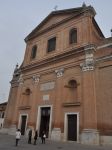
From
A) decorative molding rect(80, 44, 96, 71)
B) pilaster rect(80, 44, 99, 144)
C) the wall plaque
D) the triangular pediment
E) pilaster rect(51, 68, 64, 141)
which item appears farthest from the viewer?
the triangular pediment

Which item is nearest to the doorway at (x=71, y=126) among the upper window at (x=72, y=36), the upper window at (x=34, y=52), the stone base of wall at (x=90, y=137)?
the stone base of wall at (x=90, y=137)

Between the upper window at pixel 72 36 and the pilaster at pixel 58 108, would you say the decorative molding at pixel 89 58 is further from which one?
the upper window at pixel 72 36

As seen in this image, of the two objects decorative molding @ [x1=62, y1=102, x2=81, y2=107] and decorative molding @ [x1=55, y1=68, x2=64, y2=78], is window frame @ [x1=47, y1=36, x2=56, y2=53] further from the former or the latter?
decorative molding @ [x1=62, y1=102, x2=81, y2=107]

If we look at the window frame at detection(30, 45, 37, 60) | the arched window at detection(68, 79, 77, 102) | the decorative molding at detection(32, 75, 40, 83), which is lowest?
the arched window at detection(68, 79, 77, 102)

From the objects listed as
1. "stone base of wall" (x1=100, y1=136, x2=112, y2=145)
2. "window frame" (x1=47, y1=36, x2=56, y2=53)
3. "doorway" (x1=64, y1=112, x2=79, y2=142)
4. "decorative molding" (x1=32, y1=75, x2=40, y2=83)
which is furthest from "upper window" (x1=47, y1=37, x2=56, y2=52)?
"stone base of wall" (x1=100, y1=136, x2=112, y2=145)

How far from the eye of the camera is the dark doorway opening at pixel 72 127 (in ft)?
50.8

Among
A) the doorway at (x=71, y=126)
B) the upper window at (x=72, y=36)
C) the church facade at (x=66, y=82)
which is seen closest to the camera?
the church facade at (x=66, y=82)

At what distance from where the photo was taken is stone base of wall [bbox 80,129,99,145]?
1352 centimetres

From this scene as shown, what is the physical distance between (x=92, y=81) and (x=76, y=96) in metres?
2.20

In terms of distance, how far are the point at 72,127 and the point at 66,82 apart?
172 inches

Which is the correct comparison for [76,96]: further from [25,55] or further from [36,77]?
[25,55]

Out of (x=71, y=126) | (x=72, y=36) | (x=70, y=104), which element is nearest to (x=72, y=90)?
(x=70, y=104)

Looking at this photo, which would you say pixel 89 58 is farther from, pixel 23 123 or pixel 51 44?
pixel 23 123

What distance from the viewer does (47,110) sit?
60.2 ft
